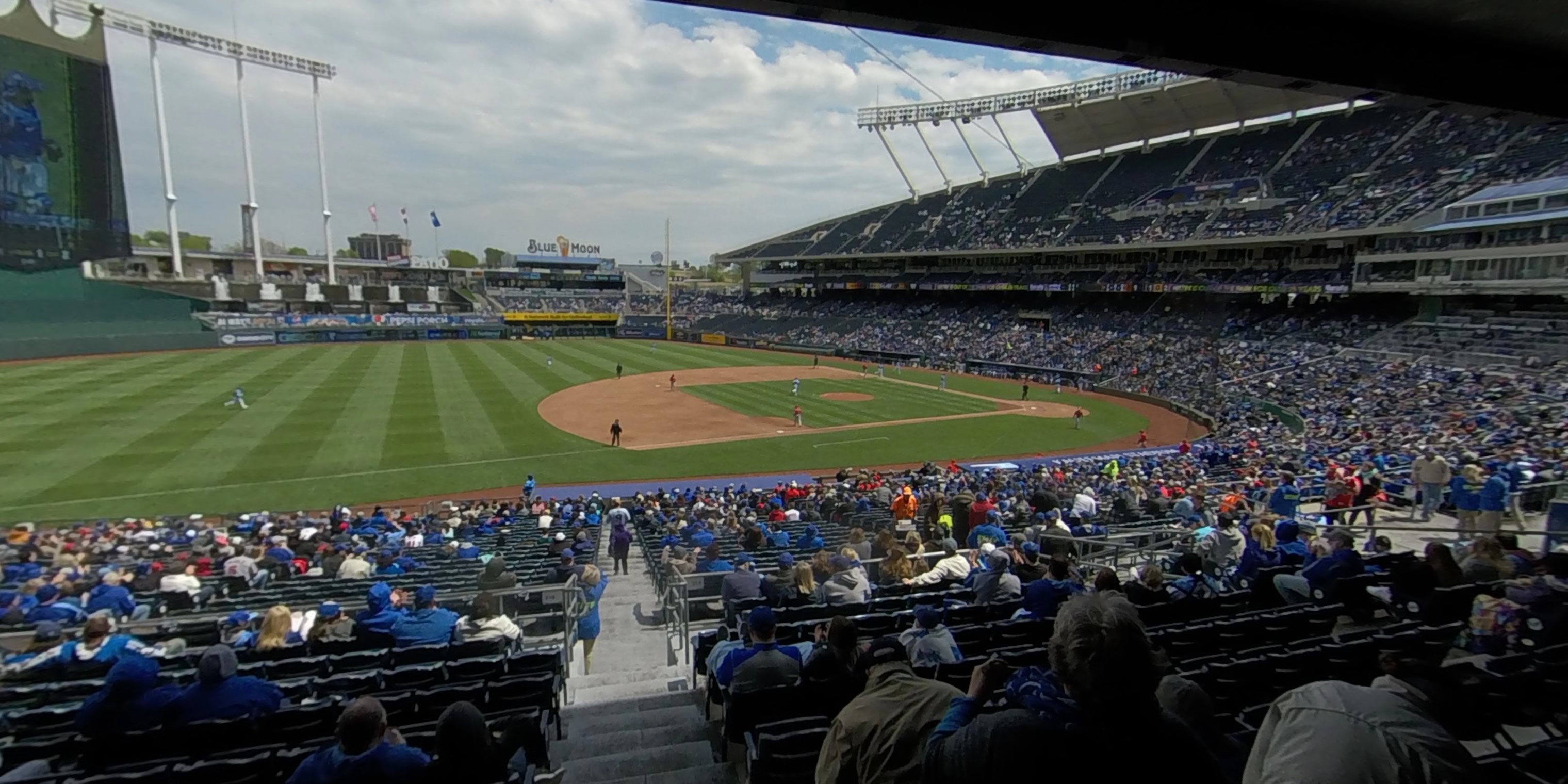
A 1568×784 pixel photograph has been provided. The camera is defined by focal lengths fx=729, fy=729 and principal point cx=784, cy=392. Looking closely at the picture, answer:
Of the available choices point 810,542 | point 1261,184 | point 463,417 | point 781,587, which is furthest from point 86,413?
point 1261,184

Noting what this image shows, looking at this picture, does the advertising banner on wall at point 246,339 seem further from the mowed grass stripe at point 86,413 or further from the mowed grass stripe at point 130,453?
the mowed grass stripe at point 130,453

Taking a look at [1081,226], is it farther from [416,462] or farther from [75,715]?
[75,715]

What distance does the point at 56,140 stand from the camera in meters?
33.6

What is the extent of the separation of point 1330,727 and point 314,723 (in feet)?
17.4

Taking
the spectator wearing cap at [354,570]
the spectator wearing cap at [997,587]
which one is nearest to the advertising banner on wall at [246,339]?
the spectator wearing cap at [354,570]

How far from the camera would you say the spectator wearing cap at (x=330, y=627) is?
6621 mm

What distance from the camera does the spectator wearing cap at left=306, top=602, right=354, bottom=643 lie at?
6.62 meters

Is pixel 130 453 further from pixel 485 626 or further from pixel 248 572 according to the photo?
pixel 485 626

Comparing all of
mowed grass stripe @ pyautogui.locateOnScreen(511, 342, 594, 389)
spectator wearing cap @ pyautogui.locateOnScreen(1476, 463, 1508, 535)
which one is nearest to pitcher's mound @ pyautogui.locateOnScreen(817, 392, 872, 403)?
mowed grass stripe @ pyautogui.locateOnScreen(511, 342, 594, 389)

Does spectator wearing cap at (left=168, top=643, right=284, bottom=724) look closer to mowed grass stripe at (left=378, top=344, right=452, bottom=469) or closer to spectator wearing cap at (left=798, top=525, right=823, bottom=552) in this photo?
spectator wearing cap at (left=798, top=525, right=823, bottom=552)

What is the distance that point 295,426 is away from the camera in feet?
95.4

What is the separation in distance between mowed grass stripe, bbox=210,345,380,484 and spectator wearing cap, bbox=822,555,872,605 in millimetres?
21934

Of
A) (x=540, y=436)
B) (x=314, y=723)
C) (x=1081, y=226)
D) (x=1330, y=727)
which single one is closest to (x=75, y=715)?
(x=314, y=723)

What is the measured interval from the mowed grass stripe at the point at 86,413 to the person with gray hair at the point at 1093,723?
3277 centimetres
